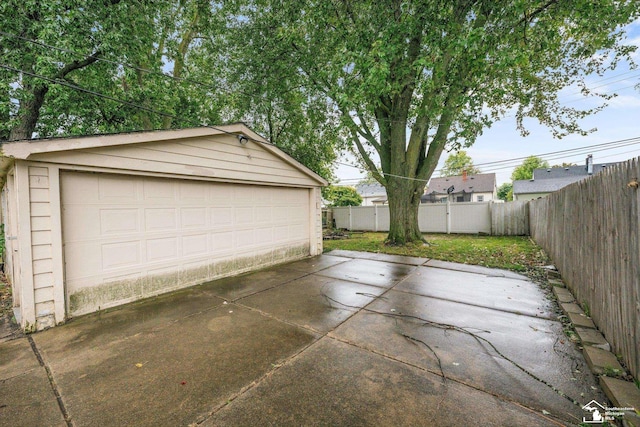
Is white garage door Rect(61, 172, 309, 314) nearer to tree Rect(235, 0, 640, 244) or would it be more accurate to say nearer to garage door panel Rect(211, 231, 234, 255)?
garage door panel Rect(211, 231, 234, 255)

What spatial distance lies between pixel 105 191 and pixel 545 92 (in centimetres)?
1300

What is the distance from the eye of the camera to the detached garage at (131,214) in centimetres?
305

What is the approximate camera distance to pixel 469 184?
30500 mm

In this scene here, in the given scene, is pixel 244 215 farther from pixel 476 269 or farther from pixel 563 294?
pixel 563 294

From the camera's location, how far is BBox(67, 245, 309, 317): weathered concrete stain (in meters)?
3.52

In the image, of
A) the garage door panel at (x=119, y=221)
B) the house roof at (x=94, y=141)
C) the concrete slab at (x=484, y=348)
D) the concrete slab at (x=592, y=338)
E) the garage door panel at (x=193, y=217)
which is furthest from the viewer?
the garage door panel at (x=193, y=217)

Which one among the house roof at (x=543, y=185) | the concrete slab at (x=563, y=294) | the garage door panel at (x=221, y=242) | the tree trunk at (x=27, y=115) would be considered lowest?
the concrete slab at (x=563, y=294)

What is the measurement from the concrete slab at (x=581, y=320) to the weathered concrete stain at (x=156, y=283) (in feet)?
17.4

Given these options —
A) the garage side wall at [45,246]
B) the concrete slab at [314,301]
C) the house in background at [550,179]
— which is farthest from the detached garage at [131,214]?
the house in background at [550,179]

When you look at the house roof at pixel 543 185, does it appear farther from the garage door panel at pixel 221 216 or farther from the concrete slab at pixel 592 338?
the garage door panel at pixel 221 216

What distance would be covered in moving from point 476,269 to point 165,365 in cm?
582

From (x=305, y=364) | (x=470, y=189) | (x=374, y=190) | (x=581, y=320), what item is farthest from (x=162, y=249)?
(x=374, y=190)

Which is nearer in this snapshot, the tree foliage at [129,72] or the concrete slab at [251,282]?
the concrete slab at [251,282]

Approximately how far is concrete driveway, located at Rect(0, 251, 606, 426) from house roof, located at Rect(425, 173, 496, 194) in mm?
28670
